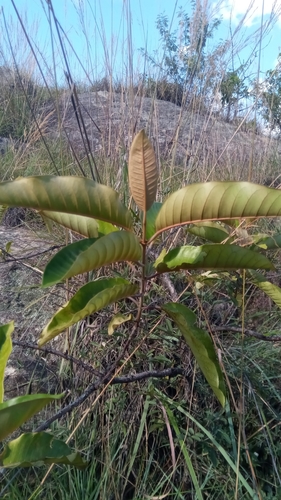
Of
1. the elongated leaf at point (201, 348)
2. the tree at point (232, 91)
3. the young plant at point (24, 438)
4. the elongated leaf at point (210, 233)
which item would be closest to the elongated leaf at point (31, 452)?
the young plant at point (24, 438)

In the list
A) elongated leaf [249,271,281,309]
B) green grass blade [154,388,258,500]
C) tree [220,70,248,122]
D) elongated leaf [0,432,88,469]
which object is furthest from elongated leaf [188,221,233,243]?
tree [220,70,248,122]

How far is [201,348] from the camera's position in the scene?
0.81 meters

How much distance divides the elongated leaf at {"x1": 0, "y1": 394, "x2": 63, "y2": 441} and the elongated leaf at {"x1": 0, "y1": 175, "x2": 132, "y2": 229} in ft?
0.86

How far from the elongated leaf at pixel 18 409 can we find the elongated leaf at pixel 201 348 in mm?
271

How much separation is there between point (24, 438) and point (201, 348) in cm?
32

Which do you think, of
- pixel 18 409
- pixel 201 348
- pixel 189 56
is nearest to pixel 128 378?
pixel 201 348

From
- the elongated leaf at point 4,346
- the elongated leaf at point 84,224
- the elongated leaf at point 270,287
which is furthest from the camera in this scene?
the elongated leaf at point 270,287

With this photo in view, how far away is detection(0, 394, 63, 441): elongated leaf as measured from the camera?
0.65 meters

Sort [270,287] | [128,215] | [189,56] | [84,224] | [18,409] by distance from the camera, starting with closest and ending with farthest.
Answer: [18,409] → [128,215] → [84,224] → [270,287] → [189,56]

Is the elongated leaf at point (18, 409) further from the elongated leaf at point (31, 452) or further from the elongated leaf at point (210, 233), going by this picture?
the elongated leaf at point (210, 233)

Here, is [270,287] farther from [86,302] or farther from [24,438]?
[24,438]

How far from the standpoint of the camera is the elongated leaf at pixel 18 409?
25.4 inches

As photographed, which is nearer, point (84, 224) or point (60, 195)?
point (60, 195)

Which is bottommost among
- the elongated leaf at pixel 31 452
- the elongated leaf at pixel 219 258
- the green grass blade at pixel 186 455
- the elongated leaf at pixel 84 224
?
the green grass blade at pixel 186 455
